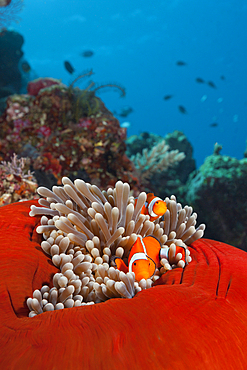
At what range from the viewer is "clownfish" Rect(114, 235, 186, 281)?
1032mm

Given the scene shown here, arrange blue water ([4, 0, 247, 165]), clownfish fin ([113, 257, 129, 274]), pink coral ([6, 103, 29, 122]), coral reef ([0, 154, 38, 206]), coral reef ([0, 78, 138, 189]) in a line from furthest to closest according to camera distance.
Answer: blue water ([4, 0, 247, 165])
pink coral ([6, 103, 29, 122])
coral reef ([0, 78, 138, 189])
coral reef ([0, 154, 38, 206])
clownfish fin ([113, 257, 129, 274])

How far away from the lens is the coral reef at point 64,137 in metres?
3.15

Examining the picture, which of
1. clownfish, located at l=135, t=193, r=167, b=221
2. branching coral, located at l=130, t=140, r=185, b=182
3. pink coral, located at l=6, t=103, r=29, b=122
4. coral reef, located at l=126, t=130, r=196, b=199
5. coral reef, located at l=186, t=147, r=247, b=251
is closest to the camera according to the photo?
clownfish, located at l=135, t=193, r=167, b=221

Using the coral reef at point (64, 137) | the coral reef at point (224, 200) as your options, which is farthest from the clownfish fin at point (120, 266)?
the coral reef at point (224, 200)

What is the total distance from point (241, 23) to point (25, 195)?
1793 inches

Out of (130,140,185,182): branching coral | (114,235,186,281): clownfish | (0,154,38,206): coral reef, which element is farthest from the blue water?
(114,235,186,281): clownfish

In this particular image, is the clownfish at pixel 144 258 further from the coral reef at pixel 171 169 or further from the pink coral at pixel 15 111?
the coral reef at pixel 171 169

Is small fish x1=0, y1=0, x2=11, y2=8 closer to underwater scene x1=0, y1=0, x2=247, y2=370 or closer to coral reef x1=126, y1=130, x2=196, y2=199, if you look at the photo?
underwater scene x1=0, y1=0, x2=247, y2=370

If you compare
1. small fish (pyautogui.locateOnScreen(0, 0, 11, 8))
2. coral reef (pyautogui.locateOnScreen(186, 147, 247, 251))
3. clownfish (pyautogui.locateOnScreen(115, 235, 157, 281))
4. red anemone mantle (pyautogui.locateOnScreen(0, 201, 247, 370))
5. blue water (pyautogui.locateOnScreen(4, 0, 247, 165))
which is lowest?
red anemone mantle (pyautogui.locateOnScreen(0, 201, 247, 370))

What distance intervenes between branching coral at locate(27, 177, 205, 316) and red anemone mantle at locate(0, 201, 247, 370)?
121 millimetres

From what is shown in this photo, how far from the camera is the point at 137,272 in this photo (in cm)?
104

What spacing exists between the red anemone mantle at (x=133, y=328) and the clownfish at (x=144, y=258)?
0.15 meters

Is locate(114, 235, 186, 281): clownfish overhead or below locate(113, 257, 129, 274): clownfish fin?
overhead

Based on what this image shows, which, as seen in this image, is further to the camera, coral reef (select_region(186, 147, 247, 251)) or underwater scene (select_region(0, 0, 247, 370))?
coral reef (select_region(186, 147, 247, 251))
